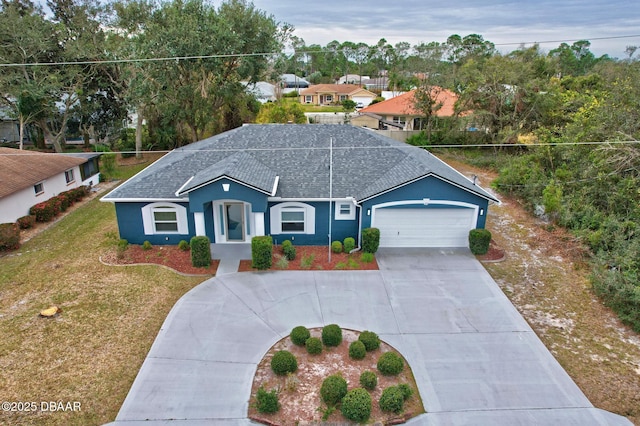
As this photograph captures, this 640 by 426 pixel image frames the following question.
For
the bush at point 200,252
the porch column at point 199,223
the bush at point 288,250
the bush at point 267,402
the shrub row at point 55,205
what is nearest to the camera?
the bush at point 267,402

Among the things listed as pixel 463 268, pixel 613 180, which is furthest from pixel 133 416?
pixel 613 180

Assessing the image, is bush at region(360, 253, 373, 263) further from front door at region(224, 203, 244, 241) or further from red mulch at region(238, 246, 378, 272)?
front door at region(224, 203, 244, 241)

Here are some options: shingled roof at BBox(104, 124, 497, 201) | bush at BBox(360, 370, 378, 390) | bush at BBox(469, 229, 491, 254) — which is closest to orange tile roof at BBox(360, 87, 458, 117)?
shingled roof at BBox(104, 124, 497, 201)

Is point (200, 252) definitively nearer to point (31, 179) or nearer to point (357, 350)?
point (357, 350)

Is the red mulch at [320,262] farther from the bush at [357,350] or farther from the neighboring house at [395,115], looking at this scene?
the neighboring house at [395,115]

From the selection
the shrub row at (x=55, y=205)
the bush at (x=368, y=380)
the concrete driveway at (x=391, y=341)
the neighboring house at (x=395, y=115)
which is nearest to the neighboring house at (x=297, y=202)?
the concrete driveway at (x=391, y=341)
